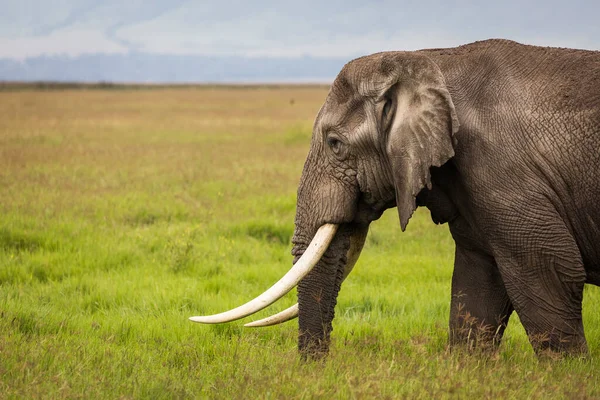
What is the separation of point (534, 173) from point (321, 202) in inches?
52.5

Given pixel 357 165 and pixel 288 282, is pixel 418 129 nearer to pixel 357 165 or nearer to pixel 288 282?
pixel 357 165

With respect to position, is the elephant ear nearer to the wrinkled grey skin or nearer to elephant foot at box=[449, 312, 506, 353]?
the wrinkled grey skin

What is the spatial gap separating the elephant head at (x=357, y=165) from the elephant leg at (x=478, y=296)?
34.2 inches

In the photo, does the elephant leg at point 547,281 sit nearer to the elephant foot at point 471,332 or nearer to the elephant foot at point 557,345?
the elephant foot at point 557,345

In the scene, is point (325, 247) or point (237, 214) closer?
point (325, 247)

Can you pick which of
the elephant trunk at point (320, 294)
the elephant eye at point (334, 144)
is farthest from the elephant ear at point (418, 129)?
the elephant trunk at point (320, 294)

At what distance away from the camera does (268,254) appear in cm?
988

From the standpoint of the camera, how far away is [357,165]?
5.43m

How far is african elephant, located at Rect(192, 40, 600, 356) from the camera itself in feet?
16.7

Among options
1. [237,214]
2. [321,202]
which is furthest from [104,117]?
[321,202]

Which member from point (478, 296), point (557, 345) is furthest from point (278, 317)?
point (557, 345)

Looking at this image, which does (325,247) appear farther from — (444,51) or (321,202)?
(444,51)

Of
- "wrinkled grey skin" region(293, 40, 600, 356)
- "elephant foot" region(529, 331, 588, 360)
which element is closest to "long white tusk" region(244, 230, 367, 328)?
"wrinkled grey skin" region(293, 40, 600, 356)

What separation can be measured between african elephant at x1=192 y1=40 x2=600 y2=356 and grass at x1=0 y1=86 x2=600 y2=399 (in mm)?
463
